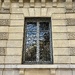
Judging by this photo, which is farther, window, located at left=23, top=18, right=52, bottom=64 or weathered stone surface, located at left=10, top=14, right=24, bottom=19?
weathered stone surface, located at left=10, top=14, right=24, bottom=19

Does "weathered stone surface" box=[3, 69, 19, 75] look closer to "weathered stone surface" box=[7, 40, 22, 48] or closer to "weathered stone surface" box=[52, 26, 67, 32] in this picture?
"weathered stone surface" box=[7, 40, 22, 48]

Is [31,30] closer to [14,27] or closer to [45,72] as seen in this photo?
[14,27]

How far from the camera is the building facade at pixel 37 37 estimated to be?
7.73 meters

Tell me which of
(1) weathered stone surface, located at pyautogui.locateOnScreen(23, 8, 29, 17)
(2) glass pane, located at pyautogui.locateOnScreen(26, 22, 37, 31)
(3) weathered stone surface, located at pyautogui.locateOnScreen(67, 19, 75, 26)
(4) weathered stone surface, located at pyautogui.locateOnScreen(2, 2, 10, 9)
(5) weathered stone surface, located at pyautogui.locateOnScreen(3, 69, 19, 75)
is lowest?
(5) weathered stone surface, located at pyautogui.locateOnScreen(3, 69, 19, 75)

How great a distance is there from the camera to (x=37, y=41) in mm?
8594

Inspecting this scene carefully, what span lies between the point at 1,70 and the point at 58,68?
2121mm

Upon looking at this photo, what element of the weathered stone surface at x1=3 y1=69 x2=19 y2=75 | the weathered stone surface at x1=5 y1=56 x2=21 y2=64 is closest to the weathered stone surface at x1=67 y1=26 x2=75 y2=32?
the weathered stone surface at x1=5 y1=56 x2=21 y2=64

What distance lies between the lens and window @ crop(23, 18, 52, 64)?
829 centimetres

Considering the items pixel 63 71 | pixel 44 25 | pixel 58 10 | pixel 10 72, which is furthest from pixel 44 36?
pixel 10 72

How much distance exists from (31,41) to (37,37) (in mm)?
304

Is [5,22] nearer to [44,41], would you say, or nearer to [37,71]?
[44,41]

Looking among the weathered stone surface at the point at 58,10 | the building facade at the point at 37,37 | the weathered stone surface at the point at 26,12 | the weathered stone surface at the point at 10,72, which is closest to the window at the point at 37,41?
the building facade at the point at 37,37

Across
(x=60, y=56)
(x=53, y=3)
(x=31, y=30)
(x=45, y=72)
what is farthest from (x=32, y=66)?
(x=53, y=3)

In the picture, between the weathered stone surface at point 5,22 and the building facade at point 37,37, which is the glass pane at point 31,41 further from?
the weathered stone surface at point 5,22
